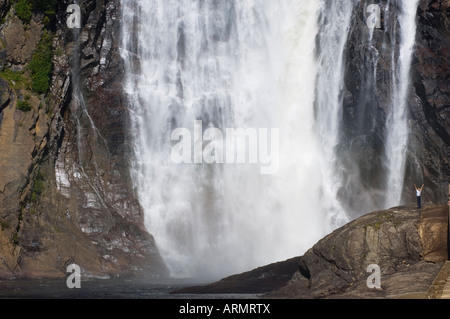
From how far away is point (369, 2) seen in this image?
135 feet

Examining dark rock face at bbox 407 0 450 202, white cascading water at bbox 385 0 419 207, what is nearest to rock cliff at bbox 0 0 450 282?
dark rock face at bbox 407 0 450 202

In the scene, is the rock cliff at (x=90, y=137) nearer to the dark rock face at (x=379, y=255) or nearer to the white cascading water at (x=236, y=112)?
the white cascading water at (x=236, y=112)

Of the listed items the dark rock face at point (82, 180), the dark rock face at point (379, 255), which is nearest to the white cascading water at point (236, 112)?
the dark rock face at point (82, 180)

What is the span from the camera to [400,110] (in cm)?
3950

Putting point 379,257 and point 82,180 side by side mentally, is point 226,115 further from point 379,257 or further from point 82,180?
point 379,257

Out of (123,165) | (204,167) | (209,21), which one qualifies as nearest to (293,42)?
(209,21)

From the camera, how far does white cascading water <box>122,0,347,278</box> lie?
42.1 meters

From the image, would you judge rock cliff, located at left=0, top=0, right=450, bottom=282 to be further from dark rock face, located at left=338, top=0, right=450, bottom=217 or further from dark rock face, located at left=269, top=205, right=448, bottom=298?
dark rock face, located at left=269, top=205, right=448, bottom=298

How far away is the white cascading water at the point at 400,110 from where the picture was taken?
129ft

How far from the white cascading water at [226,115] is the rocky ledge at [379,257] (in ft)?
44.3

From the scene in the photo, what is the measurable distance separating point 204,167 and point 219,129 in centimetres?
239

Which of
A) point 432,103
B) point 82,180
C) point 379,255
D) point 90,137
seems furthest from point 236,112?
point 379,255

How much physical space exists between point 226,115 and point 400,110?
1013 cm

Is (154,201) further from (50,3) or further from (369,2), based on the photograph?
(369,2)
